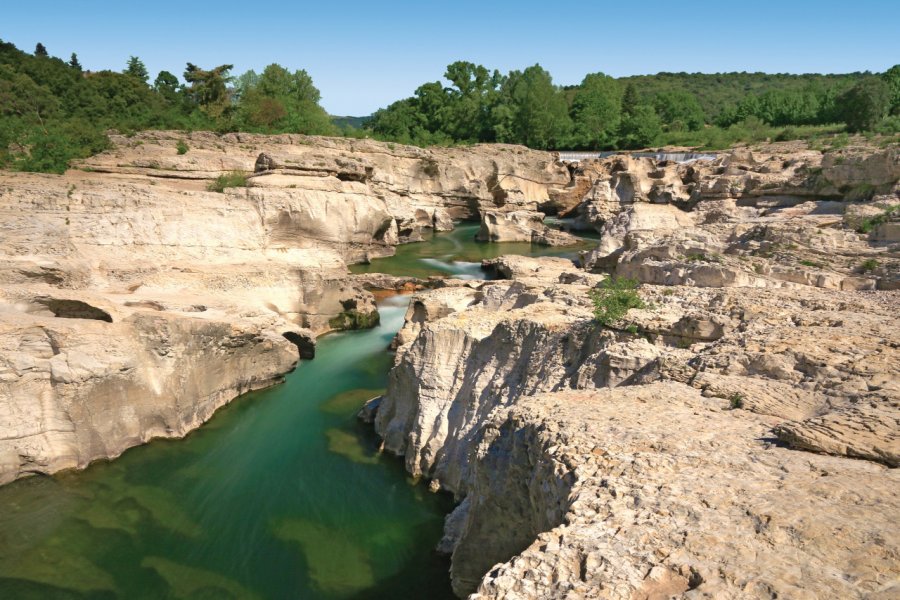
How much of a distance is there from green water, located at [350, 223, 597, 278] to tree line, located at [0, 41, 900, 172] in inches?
520

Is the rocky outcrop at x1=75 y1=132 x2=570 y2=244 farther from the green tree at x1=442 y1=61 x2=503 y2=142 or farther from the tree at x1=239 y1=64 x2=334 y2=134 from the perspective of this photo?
the green tree at x1=442 y1=61 x2=503 y2=142

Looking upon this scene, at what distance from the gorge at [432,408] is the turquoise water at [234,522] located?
0.05 m

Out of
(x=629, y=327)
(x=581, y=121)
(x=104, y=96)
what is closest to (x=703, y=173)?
(x=581, y=121)

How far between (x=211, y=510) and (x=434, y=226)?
1193 inches

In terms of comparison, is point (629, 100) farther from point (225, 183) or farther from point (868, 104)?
point (225, 183)

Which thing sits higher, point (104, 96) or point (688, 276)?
point (104, 96)

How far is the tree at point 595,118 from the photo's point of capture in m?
54.9

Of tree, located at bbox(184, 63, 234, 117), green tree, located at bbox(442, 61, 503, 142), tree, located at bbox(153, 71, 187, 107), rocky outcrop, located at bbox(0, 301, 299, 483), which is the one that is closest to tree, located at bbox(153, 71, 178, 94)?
tree, located at bbox(153, 71, 187, 107)

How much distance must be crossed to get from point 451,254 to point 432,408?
68.7 feet

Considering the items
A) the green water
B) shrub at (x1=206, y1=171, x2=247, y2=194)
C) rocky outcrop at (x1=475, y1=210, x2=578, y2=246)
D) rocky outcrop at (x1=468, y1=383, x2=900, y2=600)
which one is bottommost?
the green water

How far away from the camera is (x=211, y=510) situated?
9.69m

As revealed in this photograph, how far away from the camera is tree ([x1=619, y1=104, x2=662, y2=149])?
5231cm

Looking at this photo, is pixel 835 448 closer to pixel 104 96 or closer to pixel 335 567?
pixel 335 567

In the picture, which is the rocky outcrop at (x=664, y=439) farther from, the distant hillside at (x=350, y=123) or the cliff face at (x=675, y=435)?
the distant hillside at (x=350, y=123)
